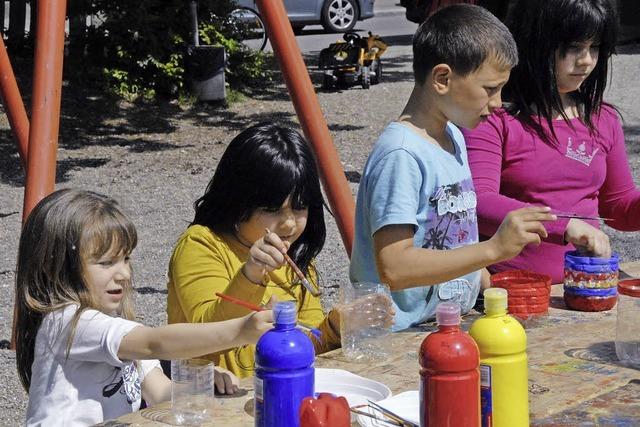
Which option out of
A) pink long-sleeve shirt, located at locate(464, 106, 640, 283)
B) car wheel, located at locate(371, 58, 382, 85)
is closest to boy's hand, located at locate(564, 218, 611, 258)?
pink long-sleeve shirt, located at locate(464, 106, 640, 283)

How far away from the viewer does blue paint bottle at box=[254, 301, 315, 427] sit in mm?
1746

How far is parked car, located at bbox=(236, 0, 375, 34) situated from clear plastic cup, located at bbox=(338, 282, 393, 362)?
1528 cm

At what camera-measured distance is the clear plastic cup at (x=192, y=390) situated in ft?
6.83

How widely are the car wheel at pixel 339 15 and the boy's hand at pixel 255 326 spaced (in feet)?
52.8

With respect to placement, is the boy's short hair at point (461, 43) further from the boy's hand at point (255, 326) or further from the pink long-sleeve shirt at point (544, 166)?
the boy's hand at point (255, 326)

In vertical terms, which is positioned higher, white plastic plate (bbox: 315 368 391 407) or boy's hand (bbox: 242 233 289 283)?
boy's hand (bbox: 242 233 289 283)

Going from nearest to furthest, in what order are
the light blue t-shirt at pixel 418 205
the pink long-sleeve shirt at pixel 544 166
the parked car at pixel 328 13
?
the light blue t-shirt at pixel 418 205 < the pink long-sleeve shirt at pixel 544 166 < the parked car at pixel 328 13

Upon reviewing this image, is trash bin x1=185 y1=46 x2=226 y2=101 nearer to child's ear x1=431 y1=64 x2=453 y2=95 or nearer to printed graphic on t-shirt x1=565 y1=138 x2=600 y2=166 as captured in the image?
printed graphic on t-shirt x1=565 y1=138 x2=600 y2=166

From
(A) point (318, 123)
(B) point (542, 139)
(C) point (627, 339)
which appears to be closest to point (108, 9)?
(A) point (318, 123)

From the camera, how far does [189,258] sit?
276cm

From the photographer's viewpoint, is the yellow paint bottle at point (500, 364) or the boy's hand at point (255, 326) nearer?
the yellow paint bottle at point (500, 364)

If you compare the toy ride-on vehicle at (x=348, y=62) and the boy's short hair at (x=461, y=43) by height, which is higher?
the toy ride-on vehicle at (x=348, y=62)

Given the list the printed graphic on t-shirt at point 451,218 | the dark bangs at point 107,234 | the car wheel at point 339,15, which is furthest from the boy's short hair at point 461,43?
the car wheel at point 339,15

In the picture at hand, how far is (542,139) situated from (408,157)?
752mm
